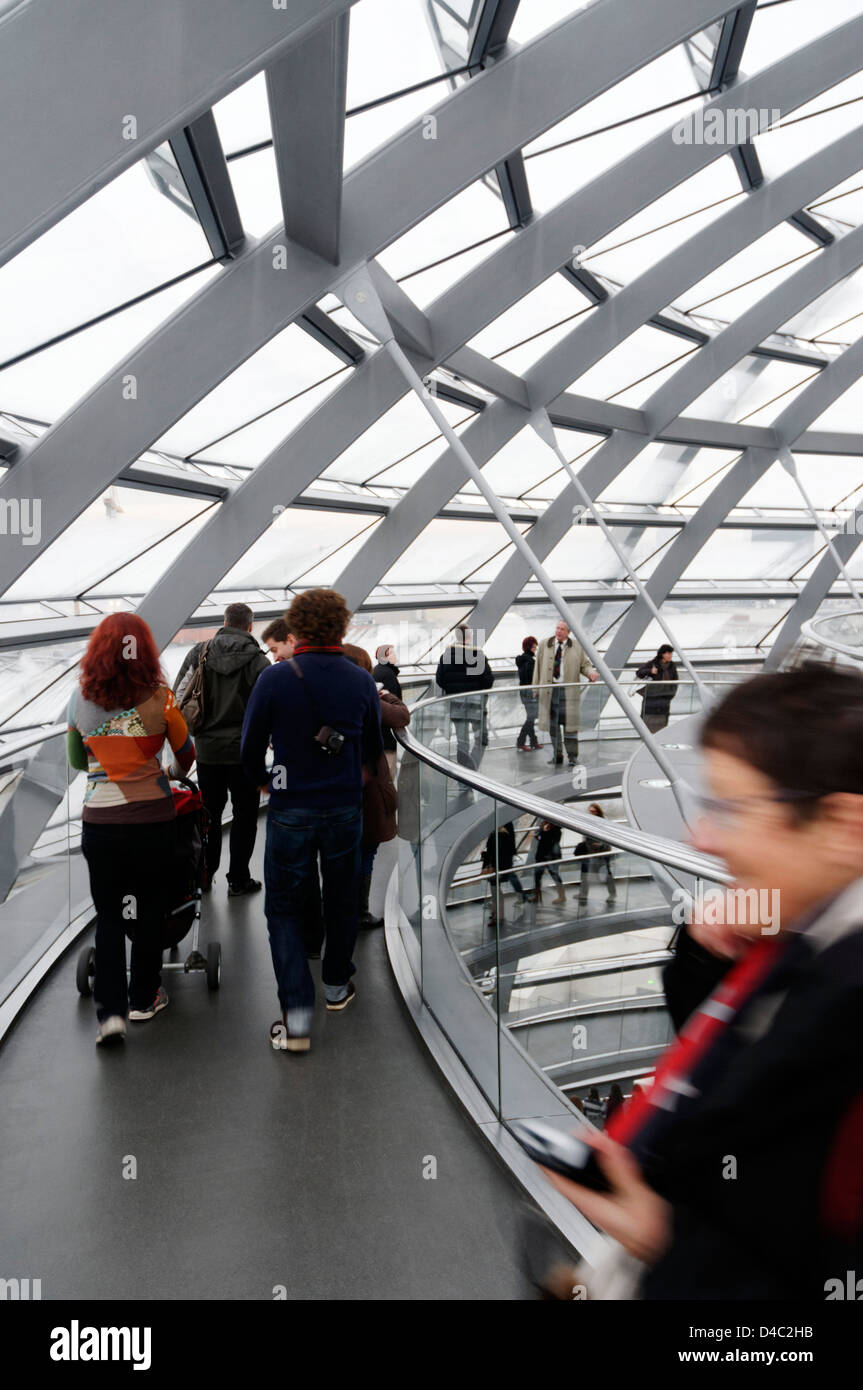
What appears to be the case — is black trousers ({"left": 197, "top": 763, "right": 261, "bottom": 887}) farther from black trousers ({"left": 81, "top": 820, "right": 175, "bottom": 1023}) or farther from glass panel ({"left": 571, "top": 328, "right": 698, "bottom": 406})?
glass panel ({"left": 571, "top": 328, "right": 698, "bottom": 406})

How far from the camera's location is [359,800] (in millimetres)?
5008

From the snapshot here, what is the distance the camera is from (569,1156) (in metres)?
1.33

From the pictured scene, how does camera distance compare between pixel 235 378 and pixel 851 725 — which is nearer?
pixel 851 725

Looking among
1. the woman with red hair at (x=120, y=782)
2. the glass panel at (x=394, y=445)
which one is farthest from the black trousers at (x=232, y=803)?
the glass panel at (x=394, y=445)

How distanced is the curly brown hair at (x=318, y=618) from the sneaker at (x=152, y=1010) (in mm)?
1960

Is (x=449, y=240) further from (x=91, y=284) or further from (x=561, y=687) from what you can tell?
(x=561, y=687)

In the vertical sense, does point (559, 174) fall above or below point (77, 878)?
above

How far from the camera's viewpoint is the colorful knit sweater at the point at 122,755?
15.0 ft

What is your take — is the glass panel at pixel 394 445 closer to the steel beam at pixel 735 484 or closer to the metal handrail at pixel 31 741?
the steel beam at pixel 735 484

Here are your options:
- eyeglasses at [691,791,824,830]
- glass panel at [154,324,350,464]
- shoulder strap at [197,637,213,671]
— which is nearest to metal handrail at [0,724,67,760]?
shoulder strap at [197,637,213,671]

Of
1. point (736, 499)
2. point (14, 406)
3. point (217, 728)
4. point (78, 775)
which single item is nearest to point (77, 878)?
point (78, 775)

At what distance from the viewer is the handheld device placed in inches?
51.4
